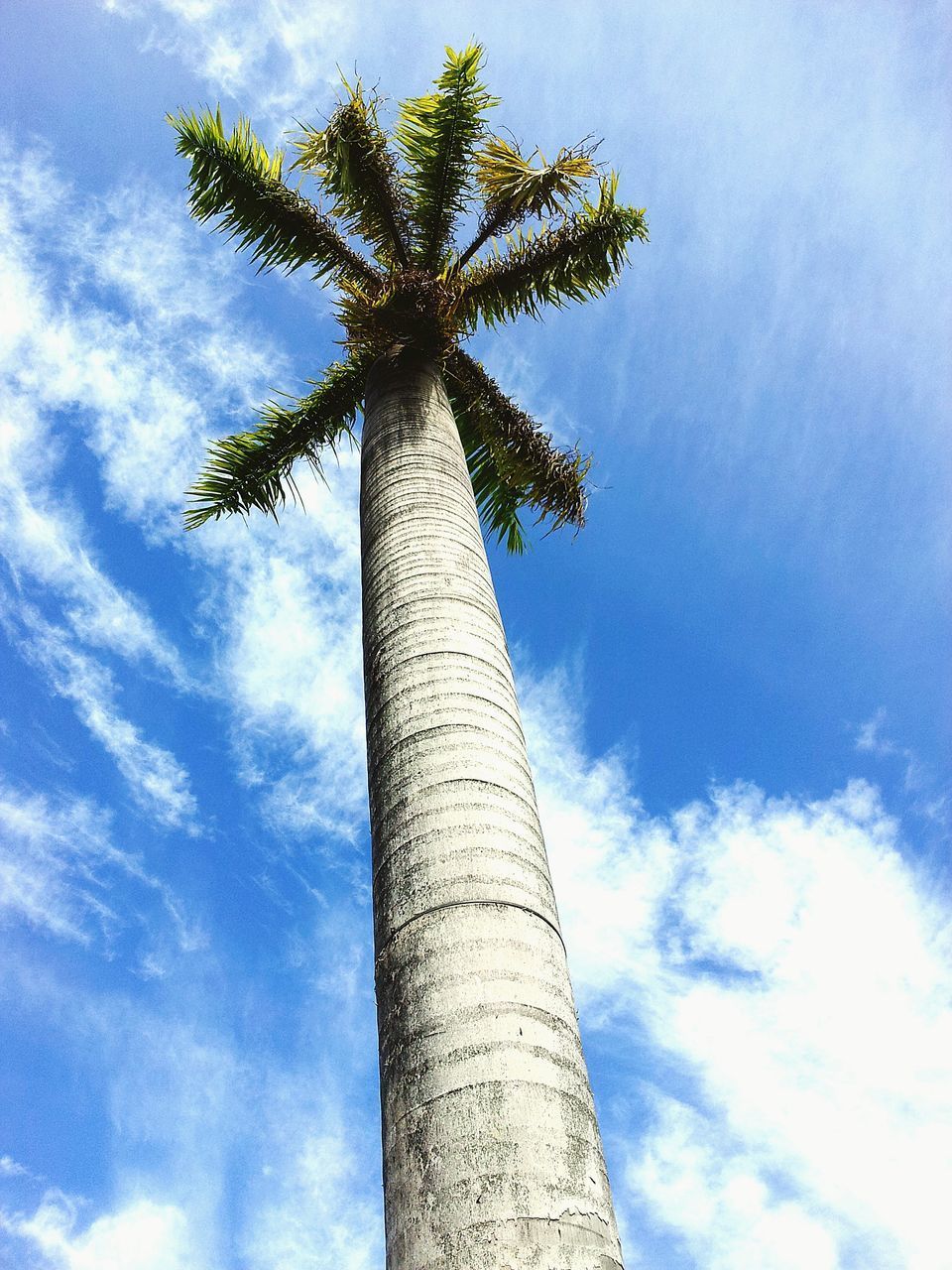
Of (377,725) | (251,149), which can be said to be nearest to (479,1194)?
(377,725)

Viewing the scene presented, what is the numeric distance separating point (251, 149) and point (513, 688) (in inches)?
210

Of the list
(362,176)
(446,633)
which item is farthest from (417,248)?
(446,633)

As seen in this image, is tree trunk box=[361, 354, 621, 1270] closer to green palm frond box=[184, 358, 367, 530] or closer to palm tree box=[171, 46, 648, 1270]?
palm tree box=[171, 46, 648, 1270]

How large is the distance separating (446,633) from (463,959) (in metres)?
1.42

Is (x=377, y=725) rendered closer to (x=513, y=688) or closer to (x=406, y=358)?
(x=513, y=688)

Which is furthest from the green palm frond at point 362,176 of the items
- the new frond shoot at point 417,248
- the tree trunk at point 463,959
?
the tree trunk at point 463,959

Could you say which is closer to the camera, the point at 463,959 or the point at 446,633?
the point at 463,959

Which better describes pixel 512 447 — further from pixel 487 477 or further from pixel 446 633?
pixel 446 633

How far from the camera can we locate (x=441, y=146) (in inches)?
257

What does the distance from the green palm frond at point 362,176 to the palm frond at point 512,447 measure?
1044 mm

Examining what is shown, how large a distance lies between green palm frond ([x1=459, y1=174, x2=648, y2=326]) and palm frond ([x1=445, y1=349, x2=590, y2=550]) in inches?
19.7

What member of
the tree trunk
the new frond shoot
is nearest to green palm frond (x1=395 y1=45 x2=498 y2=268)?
the new frond shoot

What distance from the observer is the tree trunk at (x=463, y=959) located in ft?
6.76

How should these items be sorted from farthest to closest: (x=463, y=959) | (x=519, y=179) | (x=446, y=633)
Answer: (x=519, y=179) < (x=446, y=633) < (x=463, y=959)
